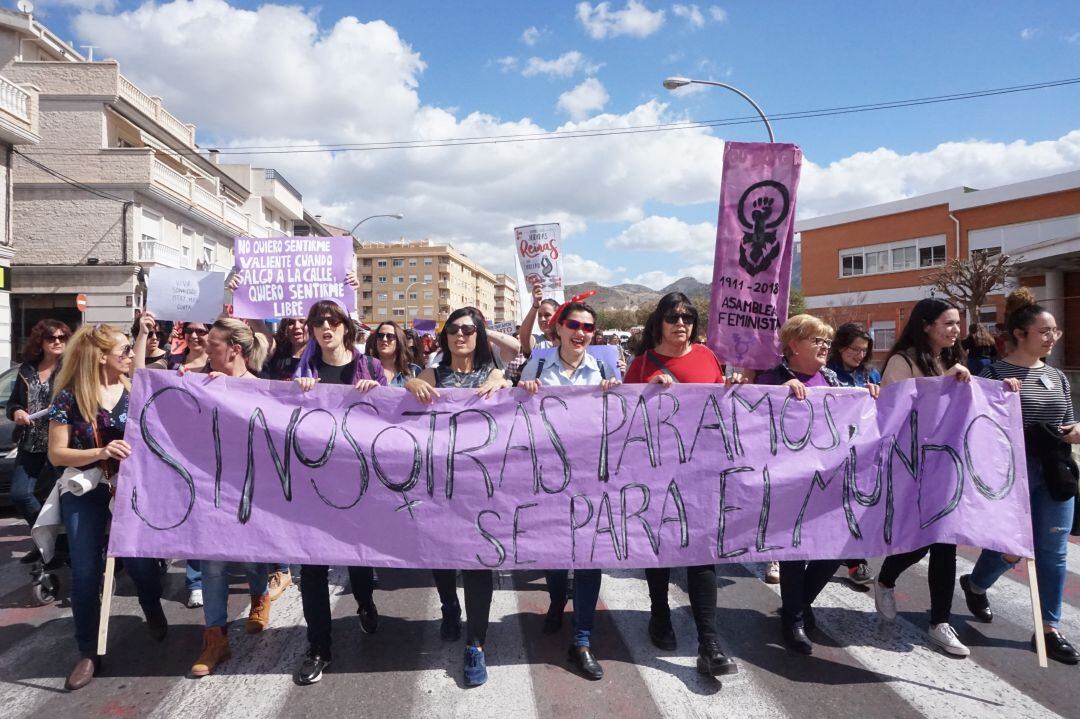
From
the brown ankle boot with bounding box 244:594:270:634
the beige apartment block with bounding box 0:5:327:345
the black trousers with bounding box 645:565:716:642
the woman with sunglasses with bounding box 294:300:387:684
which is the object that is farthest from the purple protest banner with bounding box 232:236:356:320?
the beige apartment block with bounding box 0:5:327:345

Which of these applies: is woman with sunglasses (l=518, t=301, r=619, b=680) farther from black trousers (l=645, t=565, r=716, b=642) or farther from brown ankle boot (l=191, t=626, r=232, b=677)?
brown ankle boot (l=191, t=626, r=232, b=677)

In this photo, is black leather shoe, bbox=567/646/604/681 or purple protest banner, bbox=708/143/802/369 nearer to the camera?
black leather shoe, bbox=567/646/604/681

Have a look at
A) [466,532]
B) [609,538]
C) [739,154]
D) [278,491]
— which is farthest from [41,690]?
[739,154]

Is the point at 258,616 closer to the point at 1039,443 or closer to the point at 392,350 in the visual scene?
the point at 392,350

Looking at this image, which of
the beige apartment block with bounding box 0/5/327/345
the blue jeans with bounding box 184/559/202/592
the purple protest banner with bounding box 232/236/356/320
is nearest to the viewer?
the blue jeans with bounding box 184/559/202/592

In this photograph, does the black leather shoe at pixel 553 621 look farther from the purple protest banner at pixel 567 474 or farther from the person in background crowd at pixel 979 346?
the person in background crowd at pixel 979 346

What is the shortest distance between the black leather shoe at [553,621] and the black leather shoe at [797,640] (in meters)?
1.27

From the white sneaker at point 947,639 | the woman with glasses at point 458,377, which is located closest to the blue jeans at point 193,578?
the woman with glasses at point 458,377

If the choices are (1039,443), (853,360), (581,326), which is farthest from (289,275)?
(1039,443)

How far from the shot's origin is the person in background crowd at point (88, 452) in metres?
3.46

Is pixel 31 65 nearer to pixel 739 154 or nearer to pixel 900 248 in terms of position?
pixel 739 154

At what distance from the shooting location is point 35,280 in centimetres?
2380

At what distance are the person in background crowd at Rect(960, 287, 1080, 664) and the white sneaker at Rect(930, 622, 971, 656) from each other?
0.44 m

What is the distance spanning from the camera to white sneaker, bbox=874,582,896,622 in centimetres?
406
